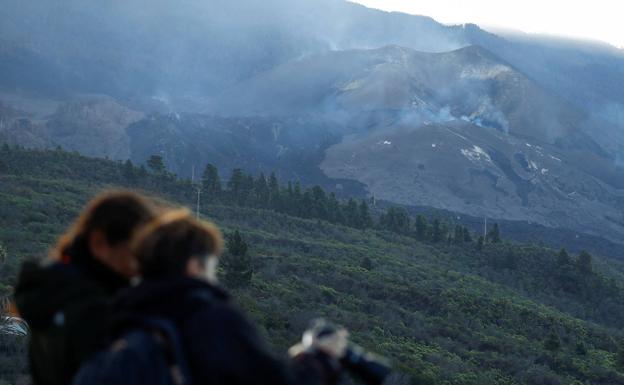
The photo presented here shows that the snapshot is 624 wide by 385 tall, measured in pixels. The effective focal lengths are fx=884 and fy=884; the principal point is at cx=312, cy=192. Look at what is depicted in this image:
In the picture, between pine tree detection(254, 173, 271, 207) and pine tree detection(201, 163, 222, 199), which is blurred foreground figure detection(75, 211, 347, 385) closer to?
pine tree detection(201, 163, 222, 199)

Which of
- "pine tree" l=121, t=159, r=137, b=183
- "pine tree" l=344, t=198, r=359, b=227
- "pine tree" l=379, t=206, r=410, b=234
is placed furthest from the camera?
"pine tree" l=379, t=206, r=410, b=234

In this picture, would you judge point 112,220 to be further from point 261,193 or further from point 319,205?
point 261,193

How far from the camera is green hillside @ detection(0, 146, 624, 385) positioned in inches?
755

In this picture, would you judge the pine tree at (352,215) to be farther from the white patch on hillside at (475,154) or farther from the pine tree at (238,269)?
the white patch on hillside at (475,154)

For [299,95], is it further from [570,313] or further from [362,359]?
[362,359]

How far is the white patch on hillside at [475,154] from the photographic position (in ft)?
377

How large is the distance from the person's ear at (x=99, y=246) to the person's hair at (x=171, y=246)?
0.26 meters

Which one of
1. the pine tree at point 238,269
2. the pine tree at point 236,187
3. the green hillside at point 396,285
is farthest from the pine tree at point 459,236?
the pine tree at point 238,269

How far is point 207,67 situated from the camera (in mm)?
191875


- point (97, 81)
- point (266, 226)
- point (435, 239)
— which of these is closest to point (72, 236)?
point (266, 226)

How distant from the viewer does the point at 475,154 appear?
11675 cm

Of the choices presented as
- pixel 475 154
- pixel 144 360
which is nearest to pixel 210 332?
A: pixel 144 360

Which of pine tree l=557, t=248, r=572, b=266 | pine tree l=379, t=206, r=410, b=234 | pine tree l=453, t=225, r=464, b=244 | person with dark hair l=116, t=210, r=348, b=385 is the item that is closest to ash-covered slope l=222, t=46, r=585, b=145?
pine tree l=379, t=206, r=410, b=234

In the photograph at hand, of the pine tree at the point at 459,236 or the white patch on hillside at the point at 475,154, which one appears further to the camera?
the white patch on hillside at the point at 475,154
